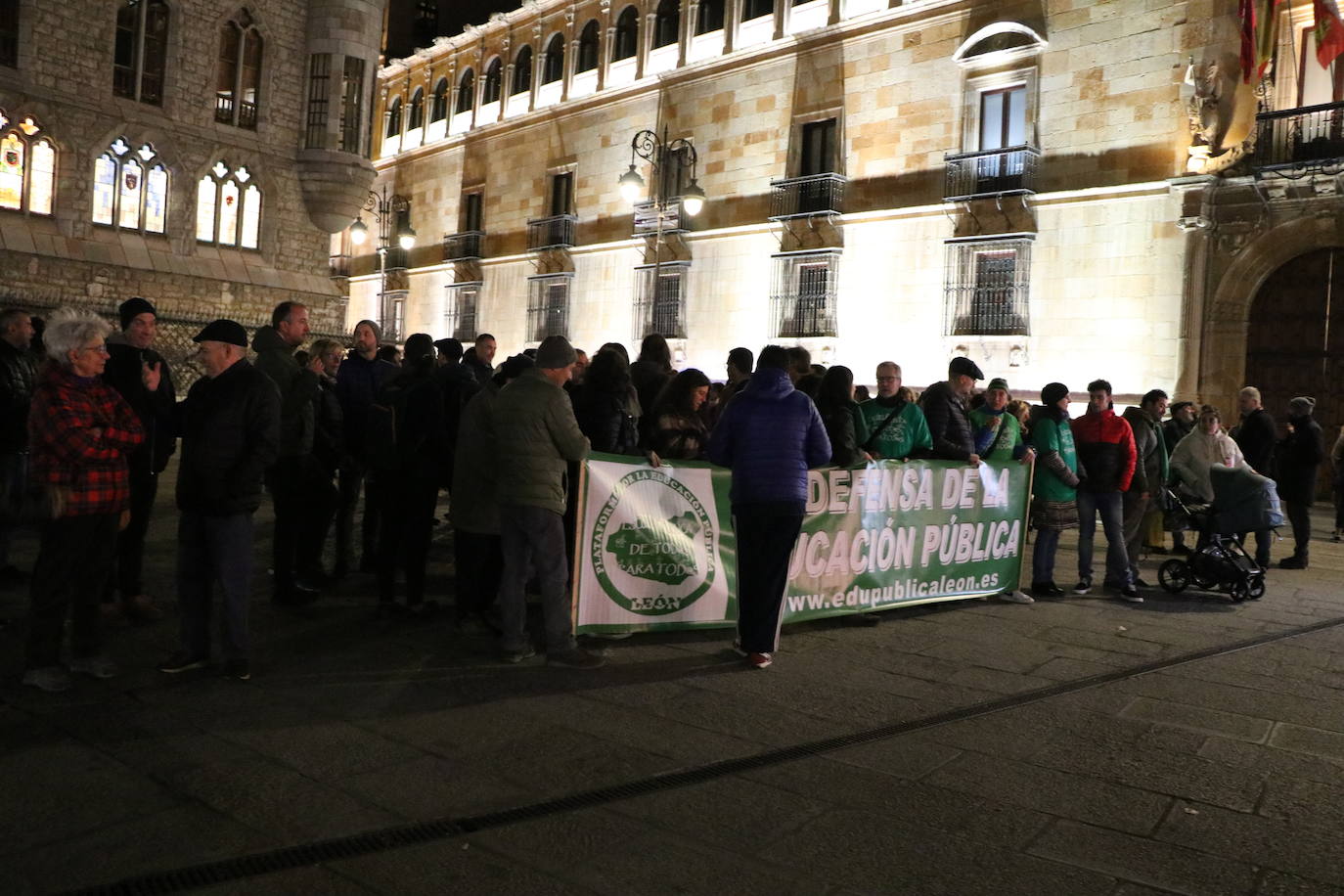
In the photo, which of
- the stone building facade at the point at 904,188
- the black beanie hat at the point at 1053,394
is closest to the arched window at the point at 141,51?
the stone building facade at the point at 904,188

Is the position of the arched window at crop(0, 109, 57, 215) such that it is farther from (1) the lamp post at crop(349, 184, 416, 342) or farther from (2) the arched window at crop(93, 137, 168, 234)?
(1) the lamp post at crop(349, 184, 416, 342)

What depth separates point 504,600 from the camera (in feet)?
19.6

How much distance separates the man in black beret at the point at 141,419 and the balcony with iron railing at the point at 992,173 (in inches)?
678

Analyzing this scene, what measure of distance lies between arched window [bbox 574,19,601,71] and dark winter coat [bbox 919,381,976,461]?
79.9ft

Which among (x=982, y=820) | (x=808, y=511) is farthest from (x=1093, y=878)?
(x=808, y=511)

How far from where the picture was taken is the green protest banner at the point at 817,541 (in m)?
6.47

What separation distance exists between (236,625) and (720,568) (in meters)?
3.03

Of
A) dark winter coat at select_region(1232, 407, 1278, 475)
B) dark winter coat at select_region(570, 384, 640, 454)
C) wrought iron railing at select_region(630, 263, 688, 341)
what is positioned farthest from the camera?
wrought iron railing at select_region(630, 263, 688, 341)

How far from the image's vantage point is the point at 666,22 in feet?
91.7

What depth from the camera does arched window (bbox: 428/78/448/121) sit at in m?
35.5

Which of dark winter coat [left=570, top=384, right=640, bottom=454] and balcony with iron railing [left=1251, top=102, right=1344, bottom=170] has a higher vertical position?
balcony with iron railing [left=1251, top=102, right=1344, bottom=170]

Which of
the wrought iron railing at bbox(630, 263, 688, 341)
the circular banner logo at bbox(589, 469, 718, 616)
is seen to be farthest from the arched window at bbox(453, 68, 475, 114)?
the circular banner logo at bbox(589, 469, 718, 616)

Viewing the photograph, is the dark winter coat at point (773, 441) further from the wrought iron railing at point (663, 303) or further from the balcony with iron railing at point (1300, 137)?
the wrought iron railing at point (663, 303)

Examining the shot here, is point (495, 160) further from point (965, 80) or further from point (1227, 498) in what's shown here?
point (1227, 498)
